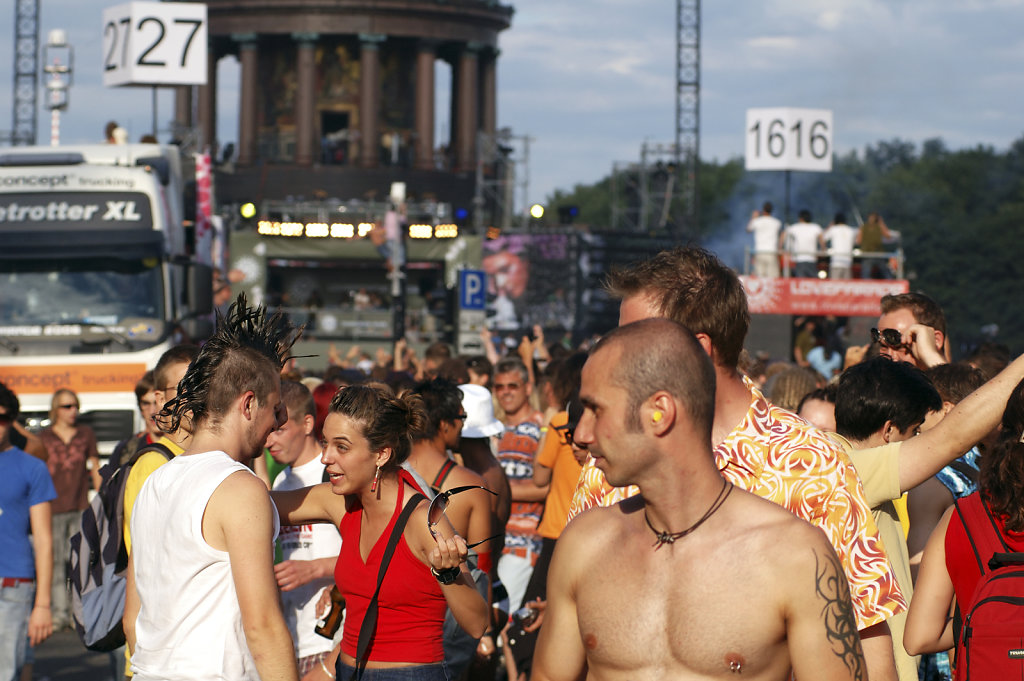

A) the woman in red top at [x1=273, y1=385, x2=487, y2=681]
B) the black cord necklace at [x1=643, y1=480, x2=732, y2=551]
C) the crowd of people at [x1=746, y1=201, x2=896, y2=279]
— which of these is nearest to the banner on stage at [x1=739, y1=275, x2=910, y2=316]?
the crowd of people at [x1=746, y1=201, x2=896, y2=279]

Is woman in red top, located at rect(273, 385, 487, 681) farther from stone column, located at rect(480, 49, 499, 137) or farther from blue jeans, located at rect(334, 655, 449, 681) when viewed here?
stone column, located at rect(480, 49, 499, 137)

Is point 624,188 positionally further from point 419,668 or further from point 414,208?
point 419,668

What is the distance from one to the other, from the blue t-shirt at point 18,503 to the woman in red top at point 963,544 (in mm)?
4752

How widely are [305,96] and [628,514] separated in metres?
52.8

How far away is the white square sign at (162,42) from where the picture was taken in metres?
23.2

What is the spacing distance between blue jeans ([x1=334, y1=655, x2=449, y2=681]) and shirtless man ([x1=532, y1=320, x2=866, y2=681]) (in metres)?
1.76

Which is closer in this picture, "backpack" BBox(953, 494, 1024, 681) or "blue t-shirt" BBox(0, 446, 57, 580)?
"backpack" BBox(953, 494, 1024, 681)

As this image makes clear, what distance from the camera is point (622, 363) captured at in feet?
9.43

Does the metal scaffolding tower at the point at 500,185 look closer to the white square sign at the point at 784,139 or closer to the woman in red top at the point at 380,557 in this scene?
the white square sign at the point at 784,139

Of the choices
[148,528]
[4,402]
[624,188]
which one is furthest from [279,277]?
[148,528]

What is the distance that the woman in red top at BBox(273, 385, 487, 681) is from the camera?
180 inches

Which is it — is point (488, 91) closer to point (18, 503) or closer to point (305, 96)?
point (305, 96)

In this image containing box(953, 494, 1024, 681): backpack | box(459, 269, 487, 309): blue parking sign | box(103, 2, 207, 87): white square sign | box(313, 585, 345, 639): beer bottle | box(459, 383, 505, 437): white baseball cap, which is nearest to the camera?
box(953, 494, 1024, 681): backpack

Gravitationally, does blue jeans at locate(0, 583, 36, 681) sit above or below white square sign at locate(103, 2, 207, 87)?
below
